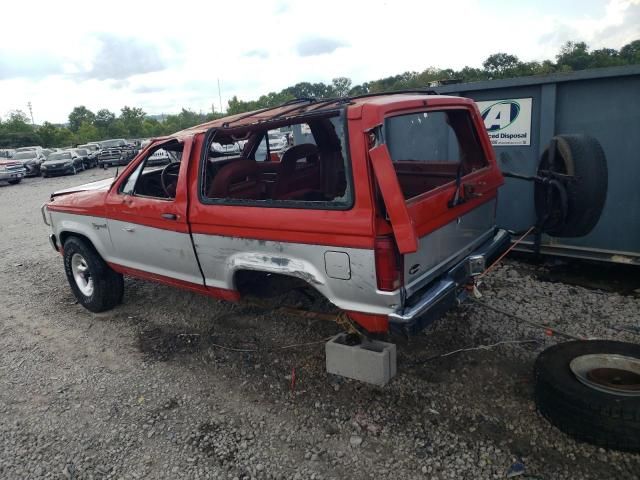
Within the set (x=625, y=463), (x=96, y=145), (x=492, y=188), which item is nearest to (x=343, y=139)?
(x=492, y=188)

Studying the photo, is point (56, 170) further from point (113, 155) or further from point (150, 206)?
point (150, 206)

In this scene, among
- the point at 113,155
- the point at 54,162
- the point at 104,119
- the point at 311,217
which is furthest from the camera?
the point at 104,119

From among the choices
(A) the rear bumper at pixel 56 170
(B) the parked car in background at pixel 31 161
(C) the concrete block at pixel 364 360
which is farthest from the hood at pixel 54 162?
(C) the concrete block at pixel 364 360

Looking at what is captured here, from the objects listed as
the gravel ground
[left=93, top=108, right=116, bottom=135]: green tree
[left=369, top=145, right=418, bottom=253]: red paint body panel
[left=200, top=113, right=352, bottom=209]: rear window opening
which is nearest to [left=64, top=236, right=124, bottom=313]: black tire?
the gravel ground

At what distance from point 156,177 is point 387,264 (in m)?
2.88

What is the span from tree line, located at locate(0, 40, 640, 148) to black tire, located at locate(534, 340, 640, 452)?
28.4 meters

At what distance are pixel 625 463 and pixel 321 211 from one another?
7.01 feet

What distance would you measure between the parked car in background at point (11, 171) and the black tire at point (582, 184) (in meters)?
23.8

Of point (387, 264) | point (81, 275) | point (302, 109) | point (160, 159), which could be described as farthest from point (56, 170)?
point (387, 264)

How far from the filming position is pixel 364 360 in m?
3.40

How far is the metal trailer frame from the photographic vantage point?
4824mm

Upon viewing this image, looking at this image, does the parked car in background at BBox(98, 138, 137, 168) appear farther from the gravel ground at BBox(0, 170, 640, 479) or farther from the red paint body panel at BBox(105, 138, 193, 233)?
the red paint body panel at BBox(105, 138, 193, 233)

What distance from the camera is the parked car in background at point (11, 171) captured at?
71.0ft

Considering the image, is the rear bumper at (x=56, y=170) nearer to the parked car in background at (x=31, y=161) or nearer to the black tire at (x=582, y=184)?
the parked car in background at (x=31, y=161)
